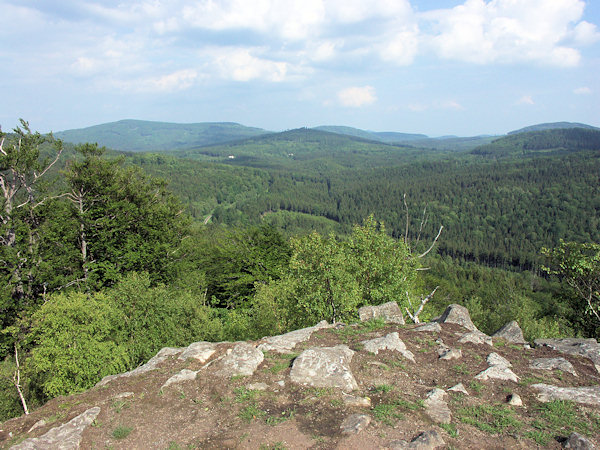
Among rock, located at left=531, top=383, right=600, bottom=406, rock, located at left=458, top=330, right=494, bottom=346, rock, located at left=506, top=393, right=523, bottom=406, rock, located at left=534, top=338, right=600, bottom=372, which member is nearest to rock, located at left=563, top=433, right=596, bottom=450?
rock, located at left=506, top=393, right=523, bottom=406

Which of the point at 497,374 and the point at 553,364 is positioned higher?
the point at 497,374

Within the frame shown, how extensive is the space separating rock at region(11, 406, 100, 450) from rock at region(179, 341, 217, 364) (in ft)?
13.1

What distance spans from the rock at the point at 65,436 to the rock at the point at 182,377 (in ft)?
7.66

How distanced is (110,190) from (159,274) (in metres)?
9.84

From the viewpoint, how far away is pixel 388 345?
1427 cm

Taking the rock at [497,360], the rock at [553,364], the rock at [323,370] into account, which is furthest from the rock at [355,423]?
the rock at [553,364]

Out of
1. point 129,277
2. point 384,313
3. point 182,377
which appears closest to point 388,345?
point 384,313

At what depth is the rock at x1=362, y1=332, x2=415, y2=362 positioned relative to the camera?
13945mm

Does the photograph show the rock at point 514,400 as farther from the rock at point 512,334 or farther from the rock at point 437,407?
the rock at point 512,334

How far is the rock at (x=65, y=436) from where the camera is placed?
9.05m

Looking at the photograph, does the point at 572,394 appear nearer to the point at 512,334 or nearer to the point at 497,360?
the point at 497,360

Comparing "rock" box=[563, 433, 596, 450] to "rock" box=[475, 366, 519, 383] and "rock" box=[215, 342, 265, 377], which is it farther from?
"rock" box=[215, 342, 265, 377]

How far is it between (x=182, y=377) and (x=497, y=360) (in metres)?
12.3

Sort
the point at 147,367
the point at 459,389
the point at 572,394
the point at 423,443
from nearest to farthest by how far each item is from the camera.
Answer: the point at 423,443 < the point at 572,394 < the point at 459,389 < the point at 147,367
